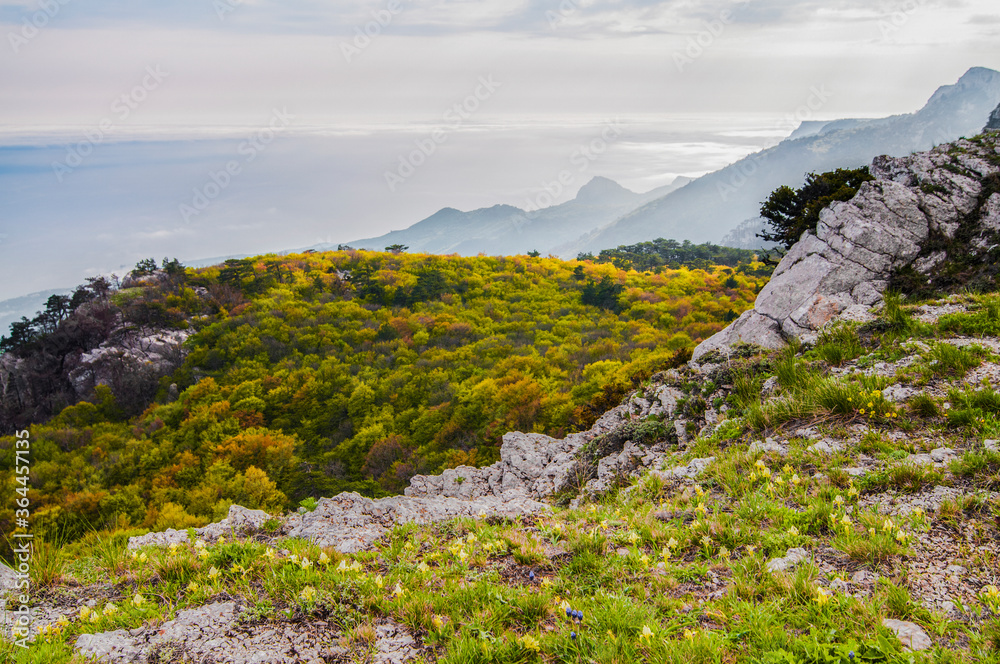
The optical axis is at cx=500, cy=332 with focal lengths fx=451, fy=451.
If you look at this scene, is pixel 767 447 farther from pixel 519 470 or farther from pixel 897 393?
pixel 519 470

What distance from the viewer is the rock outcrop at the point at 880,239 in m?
13.3

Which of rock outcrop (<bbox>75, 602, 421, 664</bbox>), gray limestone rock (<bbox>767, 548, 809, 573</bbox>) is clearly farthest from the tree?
rock outcrop (<bbox>75, 602, 421, 664</bbox>)

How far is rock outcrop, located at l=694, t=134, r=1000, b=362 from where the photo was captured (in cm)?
1327

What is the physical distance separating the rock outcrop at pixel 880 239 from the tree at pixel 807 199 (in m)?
1.05

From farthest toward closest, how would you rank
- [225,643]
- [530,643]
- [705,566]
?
[705,566], [225,643], [530,643]

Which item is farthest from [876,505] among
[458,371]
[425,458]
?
[458,371]

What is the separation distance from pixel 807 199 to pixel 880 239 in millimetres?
4868

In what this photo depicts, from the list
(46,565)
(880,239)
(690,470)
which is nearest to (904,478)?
(690,470)

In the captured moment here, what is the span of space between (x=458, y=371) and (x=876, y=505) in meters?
23.8

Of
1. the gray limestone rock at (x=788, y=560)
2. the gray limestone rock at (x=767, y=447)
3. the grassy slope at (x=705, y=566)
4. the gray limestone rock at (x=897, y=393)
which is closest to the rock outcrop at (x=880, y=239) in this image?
the gray limestone rock at (x=897, y=393)

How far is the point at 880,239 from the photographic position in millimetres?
14125

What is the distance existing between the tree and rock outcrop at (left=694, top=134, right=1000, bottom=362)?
41.5 inches

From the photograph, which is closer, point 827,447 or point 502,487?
point 827,447

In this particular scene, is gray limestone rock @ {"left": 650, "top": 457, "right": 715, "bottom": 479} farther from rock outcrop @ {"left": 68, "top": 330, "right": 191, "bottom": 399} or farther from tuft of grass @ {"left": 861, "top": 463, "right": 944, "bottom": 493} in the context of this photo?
rock outcrop @ {"left": 68, "top": 330, "right": 191, "bottom": 399}
